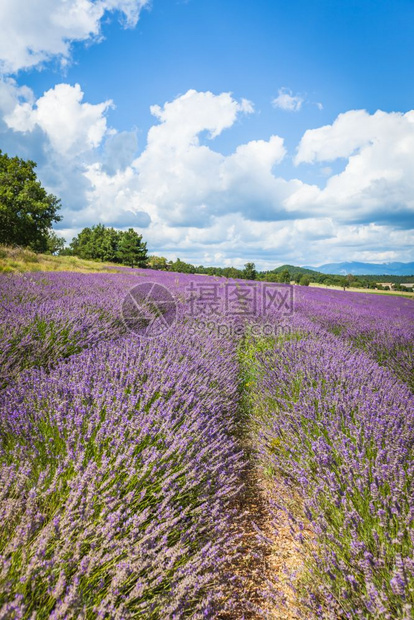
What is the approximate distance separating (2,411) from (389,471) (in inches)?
69.9

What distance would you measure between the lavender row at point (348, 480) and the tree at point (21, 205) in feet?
73.0

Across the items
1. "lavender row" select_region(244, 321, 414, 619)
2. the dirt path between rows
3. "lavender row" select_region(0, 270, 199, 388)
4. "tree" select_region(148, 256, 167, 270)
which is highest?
"tree" select_region(148, 256, 167, 270)

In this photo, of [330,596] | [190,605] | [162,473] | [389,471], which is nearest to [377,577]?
[330,596]

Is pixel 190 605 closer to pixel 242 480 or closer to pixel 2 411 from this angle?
pixel 242 480

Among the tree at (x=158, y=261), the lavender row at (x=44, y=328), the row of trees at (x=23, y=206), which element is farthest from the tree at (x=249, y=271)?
the lavender row at (x=44, y=328)

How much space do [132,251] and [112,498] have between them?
3695cm

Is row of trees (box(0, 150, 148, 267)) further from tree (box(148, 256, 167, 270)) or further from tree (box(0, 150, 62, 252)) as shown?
tree (box(148, 256, 167, 270))

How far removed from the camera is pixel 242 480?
2100 mm

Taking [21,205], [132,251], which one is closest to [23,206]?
[21,205]

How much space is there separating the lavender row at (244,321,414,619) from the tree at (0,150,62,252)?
22248mm

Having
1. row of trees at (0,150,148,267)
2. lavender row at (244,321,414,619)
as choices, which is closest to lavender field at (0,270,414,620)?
lavender row at (244,321,414,619)

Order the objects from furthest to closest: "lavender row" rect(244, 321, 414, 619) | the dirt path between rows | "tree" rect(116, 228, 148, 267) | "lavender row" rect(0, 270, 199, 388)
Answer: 1. "tree" rect(116, 228, 148, 267)
2. "lavender row" rect(0, 270, 199, 388)
3. the dirt path between rows
4. "lavender row" rect(244, 321, 414, 619)

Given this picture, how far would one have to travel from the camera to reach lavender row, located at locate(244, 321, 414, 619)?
96 centimetres

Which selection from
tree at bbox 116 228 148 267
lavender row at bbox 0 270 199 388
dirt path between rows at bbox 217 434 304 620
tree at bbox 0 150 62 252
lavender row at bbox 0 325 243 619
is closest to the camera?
lavender row at bbox 0 325 243 619
